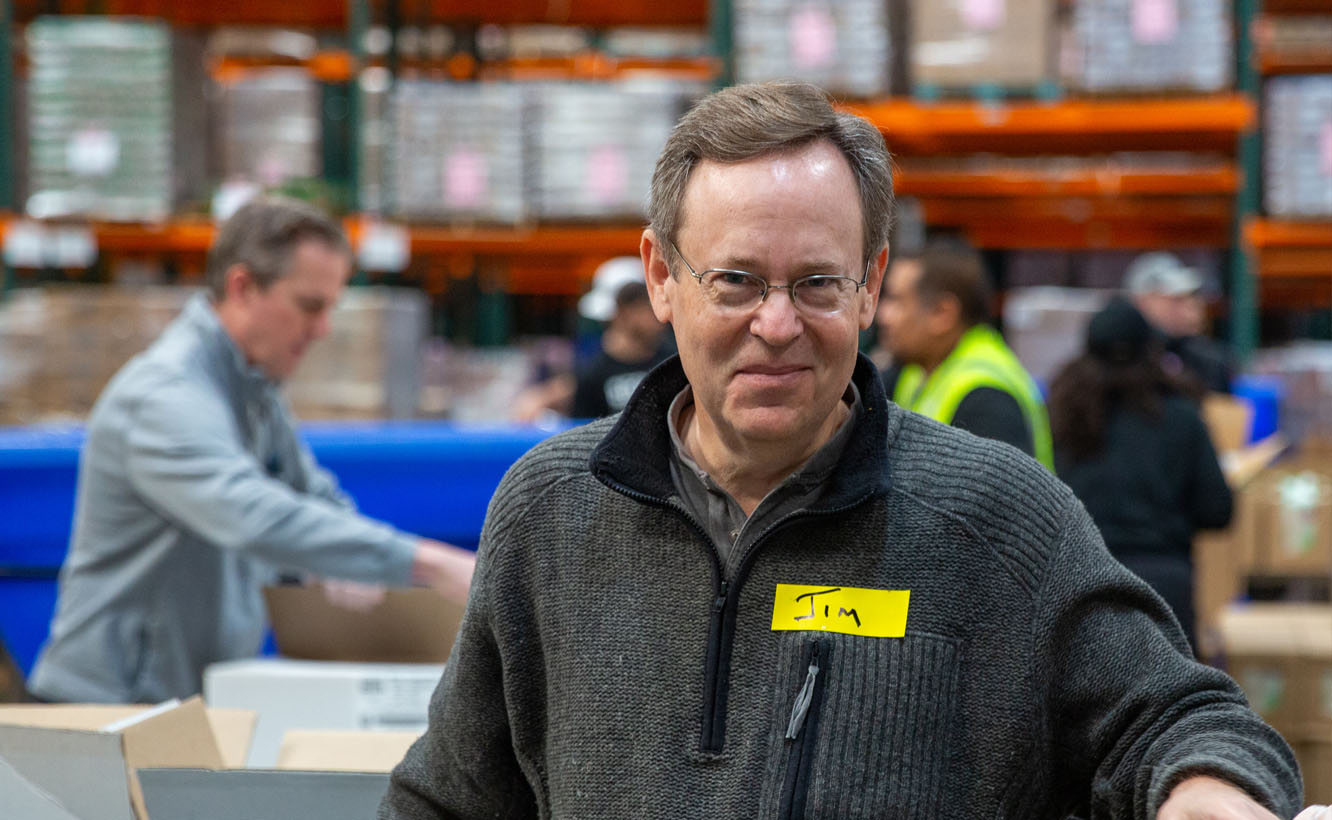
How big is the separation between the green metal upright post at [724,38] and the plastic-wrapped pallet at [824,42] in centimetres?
9

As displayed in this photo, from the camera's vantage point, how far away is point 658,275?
4.88 ft

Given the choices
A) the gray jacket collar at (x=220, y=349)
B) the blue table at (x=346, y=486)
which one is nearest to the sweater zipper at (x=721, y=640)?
the gray jacket collar at (x=220, y=349)

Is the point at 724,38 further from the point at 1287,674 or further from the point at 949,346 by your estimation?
the point at 1287,674

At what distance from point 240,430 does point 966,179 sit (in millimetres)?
4474

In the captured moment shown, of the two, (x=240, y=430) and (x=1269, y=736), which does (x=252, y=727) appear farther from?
(x=1269, y=736)

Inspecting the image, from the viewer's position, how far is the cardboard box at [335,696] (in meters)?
2.27

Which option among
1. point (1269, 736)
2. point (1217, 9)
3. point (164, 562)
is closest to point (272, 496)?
point (164, 562)

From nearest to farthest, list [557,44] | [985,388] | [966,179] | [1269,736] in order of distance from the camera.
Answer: [1269,736] → [985,388] → [966,179] → [557,44]

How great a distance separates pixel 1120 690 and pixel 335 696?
1.35 m

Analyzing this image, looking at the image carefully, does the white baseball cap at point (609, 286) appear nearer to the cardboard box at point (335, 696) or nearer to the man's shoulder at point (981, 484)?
the cardboard box at point (335, 696)

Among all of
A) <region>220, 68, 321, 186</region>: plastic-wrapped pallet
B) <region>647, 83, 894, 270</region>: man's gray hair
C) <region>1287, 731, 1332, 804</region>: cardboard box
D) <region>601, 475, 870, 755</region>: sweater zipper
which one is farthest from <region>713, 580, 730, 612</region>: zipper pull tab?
<region>220, 68, 321, 186</region>: plastic-wrapped pallet

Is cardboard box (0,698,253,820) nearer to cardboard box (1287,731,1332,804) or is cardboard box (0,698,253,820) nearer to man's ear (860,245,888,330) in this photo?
man's ear (860,245,888,330)

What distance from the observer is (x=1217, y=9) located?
16.5 feet

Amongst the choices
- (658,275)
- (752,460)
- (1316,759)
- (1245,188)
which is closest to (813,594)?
(752,460)
